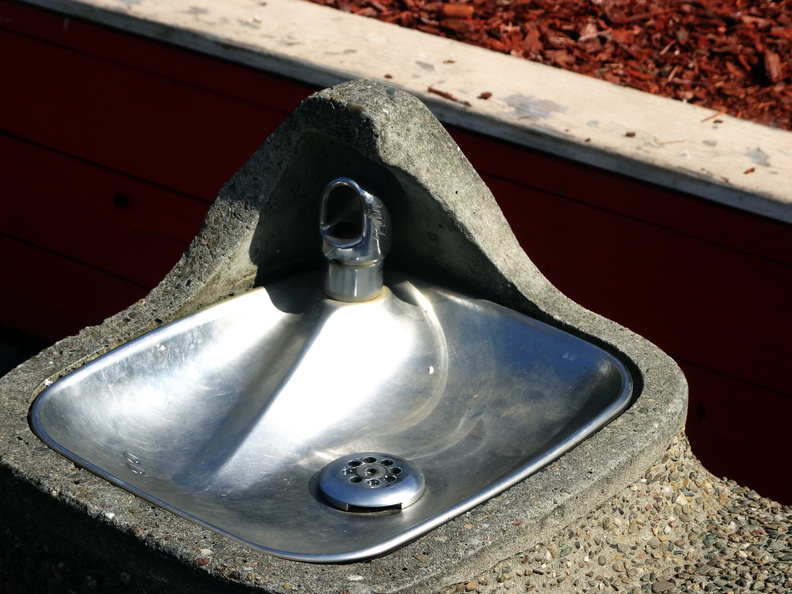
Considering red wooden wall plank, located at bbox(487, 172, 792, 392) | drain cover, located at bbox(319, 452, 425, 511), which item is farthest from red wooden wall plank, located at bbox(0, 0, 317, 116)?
drain cover, located at bbox(319, 452, 425, 511)

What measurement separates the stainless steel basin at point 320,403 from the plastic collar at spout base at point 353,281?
0.07ft

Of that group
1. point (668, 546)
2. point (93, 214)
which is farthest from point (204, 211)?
point (668, 546)

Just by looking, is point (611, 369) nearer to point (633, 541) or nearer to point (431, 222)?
A: point (633, 541)

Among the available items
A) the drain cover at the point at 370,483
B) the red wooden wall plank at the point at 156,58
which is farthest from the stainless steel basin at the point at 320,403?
the red wooden wall plank at the point at 156,58

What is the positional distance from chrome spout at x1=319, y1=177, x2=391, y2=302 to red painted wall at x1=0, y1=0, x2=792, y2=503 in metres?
0.87

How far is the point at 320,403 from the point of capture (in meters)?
1.72

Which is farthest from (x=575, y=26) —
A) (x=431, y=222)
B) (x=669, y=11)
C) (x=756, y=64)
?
(x=431, y=222)

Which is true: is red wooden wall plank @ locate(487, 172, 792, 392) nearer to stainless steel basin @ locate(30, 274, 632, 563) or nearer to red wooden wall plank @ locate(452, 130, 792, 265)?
red wooden wall plank @ locate(452, 130, 792, 265)

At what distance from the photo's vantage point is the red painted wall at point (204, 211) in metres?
2.45

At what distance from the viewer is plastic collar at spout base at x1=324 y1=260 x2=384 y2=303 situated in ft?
5.71

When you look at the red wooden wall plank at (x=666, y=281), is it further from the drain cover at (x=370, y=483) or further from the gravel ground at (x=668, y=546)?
the drain cover at (x=370, y=483)

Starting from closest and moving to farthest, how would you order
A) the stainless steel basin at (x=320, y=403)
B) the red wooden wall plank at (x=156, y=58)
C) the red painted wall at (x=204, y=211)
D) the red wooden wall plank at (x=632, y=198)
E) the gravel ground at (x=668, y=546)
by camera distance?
the gravel ground at (x=668, y=546) → the stainless steel basin at (x=320, y=403) → the red wooden wall plank at (x=632, y=198) → the red painted wall at (x=204, y=211) → the red wooden wall plank at (x=156, y=58)

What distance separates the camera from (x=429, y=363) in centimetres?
177

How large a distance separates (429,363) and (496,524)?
0.53 m
